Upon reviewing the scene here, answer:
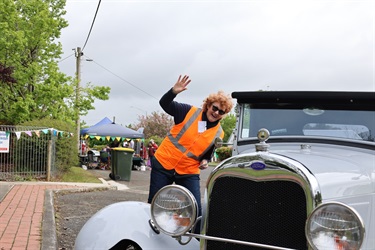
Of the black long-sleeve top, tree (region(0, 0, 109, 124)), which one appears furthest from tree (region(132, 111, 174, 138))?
the black long-sleeve top

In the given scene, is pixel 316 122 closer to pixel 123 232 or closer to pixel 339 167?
pixel 339 167

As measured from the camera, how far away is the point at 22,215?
7.15 meters

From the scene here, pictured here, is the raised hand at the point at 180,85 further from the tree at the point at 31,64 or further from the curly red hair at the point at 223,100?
the tree at the point at 31,64

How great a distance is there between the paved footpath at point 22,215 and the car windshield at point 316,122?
3.14m

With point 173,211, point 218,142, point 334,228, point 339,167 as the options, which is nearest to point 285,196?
point 334,228

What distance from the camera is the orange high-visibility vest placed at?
14.0ft

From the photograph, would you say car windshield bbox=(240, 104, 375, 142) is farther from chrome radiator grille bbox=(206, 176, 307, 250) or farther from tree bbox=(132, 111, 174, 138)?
tree bbox=(132, 111, 174, 138)

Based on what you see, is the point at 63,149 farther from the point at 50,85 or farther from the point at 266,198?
the point at 266,198

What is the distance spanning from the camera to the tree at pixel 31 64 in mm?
17078

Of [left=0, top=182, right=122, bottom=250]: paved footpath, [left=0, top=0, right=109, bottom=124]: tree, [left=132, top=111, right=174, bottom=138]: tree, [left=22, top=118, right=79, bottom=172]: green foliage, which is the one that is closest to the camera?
[left=0, top=182, right=122, bottom=250]: paved footpath

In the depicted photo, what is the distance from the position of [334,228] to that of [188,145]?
2111 millimetres

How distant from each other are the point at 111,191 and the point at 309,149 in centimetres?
938

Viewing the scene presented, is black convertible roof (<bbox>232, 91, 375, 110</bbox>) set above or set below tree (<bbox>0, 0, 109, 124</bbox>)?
below

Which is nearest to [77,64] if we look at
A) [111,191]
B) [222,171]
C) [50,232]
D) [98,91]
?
[98,91]
